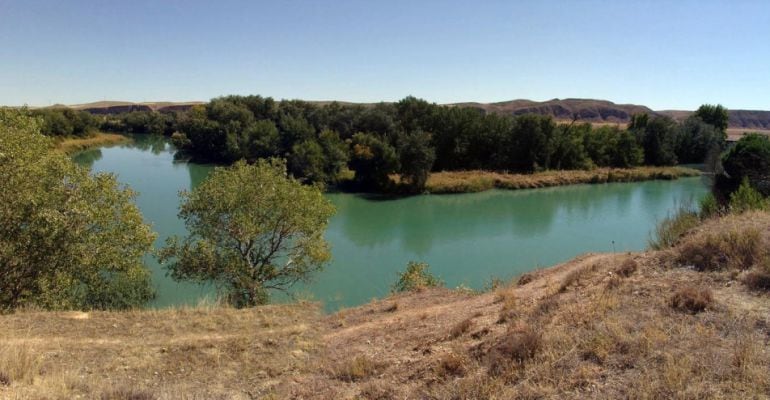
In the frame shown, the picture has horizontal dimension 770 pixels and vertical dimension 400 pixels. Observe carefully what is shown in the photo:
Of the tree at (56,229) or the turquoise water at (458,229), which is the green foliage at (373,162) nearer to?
the turquoise water at (458,229)

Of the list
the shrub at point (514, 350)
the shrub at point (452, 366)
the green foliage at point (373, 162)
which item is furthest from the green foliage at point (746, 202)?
the green foliage at point (373, 162)

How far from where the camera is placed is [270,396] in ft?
19.1

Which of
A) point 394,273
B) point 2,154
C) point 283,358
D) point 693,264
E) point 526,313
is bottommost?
point 394,273

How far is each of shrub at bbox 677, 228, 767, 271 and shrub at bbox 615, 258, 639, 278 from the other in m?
0.71

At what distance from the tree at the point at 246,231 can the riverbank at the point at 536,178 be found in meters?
28.2

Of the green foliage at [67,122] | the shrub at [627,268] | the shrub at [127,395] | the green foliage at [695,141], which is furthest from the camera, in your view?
the green foliage at [67,122]

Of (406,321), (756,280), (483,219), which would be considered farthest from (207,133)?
(756,280)

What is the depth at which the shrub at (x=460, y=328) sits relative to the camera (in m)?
7.15

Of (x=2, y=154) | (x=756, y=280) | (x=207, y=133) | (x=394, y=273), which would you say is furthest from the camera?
(x=207, y=133)

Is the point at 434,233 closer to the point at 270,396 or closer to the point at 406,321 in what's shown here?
the point at 406,321

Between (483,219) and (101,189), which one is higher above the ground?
(101,189)

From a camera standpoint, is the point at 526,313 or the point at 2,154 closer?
the point at 526,313

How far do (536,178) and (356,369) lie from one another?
147ft

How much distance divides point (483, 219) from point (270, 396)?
28.4m
